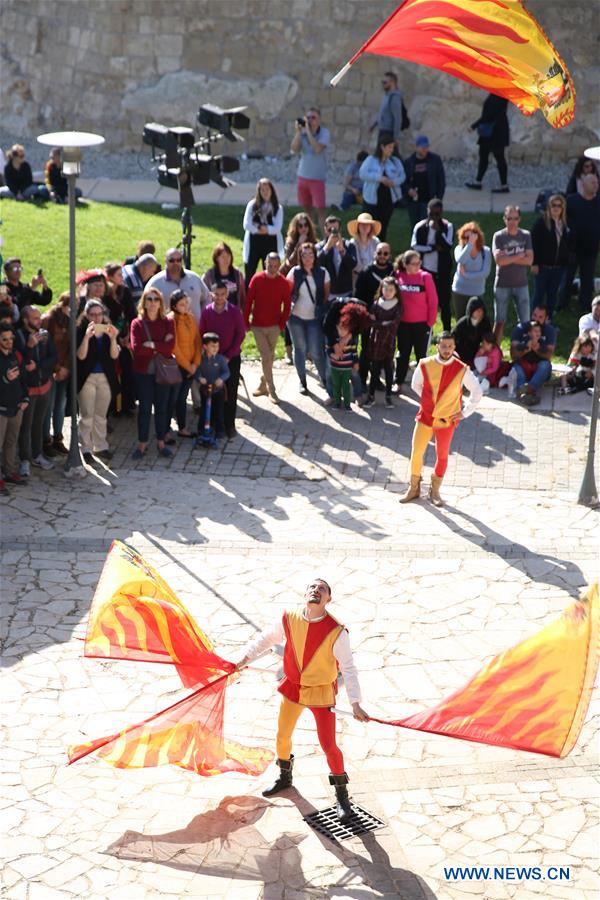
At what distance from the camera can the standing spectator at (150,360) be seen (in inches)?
561

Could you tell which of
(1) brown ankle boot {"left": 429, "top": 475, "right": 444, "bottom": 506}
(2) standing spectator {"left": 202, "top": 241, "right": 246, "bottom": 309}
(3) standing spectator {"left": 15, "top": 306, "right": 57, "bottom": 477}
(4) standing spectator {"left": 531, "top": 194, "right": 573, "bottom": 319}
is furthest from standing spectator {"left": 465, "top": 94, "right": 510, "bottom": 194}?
(3) standing spectator {"left": 15, "top": 306, "right": 57, "bottom": 477}

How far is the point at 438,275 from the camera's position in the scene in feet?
57.0

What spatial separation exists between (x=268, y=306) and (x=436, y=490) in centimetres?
331

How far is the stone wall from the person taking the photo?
2558 cm

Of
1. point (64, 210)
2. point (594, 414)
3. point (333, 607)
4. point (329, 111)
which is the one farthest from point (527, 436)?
point (329, 111)

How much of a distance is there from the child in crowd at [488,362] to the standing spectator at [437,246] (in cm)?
137

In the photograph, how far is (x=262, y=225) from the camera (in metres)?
17.3

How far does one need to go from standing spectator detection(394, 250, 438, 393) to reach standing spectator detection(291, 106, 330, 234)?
5.32m

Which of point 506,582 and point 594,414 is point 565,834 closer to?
point 506,582

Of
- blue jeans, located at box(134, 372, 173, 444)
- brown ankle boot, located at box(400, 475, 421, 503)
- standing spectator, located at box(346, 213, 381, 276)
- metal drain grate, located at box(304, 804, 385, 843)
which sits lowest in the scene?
metal drain grate, located at box(304, 804, 385, 843)

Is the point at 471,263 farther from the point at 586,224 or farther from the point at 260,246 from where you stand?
the point at 260,246

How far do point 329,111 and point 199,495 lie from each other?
14320mm

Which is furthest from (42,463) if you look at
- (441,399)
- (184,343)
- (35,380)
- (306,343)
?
(441,399)

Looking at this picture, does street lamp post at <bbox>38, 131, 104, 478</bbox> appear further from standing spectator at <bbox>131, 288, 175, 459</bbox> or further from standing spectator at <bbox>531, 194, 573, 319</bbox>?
standing spectator at <bbox>531, 194, 573, 319</bbox>
